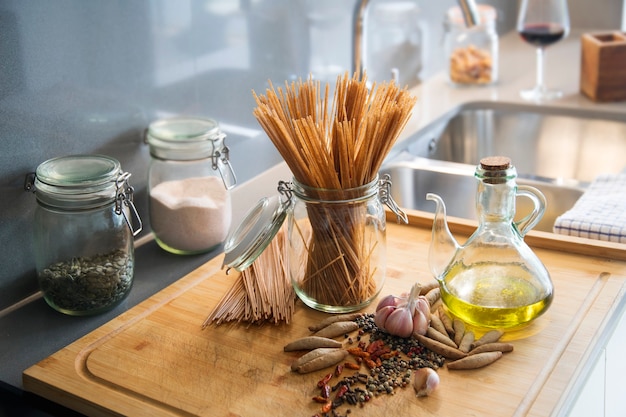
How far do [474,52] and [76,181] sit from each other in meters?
1.45

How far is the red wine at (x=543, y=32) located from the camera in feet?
7.07

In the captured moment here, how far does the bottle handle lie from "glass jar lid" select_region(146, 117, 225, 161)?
1.63 feet

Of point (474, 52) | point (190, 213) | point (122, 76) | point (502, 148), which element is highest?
point (122, 76)

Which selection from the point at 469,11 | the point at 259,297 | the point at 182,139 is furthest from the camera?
the point at 469,11

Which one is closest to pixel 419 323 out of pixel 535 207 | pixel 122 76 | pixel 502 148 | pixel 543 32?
pixel 535 207

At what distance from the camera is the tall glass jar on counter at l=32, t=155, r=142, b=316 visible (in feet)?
3.62

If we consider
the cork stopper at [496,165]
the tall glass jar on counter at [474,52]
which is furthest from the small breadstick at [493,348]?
the tall glass jar on counter at [474,52]

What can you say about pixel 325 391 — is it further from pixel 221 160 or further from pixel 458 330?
pixel 221 160

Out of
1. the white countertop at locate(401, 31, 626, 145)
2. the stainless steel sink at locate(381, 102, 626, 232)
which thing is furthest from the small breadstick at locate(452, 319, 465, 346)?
the white countertop at locate(401, 31, 626, 145)

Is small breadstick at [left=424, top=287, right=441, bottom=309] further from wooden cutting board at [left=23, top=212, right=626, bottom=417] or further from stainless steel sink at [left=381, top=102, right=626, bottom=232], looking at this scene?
stainless steel sink at [left=381, top=102, right=626, bottom=232]

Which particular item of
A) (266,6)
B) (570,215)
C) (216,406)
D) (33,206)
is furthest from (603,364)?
(266,6)

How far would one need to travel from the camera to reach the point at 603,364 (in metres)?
1.11

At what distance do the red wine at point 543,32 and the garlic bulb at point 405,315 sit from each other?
4.27 feet

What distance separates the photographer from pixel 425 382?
94 centimetres
